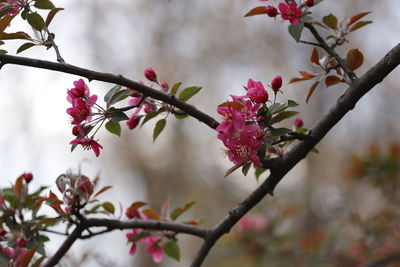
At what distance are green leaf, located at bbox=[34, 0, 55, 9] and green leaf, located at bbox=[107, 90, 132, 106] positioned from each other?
0.29 meters

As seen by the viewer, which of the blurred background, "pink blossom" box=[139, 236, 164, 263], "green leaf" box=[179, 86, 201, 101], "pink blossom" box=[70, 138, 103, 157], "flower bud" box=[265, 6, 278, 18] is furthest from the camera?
the blurred background

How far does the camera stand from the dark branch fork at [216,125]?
1077 millimetres

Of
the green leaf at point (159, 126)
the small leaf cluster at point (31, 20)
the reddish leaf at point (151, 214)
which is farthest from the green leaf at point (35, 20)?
the reddish leaf at point (151, 214)

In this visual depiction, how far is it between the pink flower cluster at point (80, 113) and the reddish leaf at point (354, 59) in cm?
71

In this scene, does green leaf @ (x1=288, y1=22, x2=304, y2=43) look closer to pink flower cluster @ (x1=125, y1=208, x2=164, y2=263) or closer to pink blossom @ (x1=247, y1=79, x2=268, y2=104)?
pink blossom @ (x1=247, y1=79, x2=268, y2=104)

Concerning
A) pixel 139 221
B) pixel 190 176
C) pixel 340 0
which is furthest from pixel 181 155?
pixel 139 221

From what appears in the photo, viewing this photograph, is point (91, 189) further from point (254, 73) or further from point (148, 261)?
point (148, 261)

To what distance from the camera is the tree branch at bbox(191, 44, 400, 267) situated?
1.18 m

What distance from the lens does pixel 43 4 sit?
123 cm

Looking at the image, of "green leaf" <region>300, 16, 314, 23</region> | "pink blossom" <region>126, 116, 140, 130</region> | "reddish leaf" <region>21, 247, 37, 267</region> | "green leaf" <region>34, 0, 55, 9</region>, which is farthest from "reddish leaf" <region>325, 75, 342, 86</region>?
"reddish leaf" <region>21, 247, 37, 267</region>

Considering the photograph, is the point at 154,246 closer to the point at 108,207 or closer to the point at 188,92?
the point at 108,207

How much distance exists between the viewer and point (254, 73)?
27.5 feet

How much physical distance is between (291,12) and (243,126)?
448mm

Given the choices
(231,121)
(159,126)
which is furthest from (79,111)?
(231,121)
